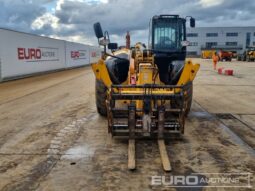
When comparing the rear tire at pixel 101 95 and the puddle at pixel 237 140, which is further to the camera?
the rear tire at pixel 101 95

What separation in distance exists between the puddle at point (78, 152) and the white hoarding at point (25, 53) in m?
11.9

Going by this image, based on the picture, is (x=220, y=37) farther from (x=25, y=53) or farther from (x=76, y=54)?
(x=25, y=53)

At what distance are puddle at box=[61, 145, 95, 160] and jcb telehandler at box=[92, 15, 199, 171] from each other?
A: 58 centimetres

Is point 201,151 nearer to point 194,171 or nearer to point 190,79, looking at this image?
point 194,171

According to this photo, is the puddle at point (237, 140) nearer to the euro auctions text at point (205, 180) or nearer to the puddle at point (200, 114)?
the puddle at point (200, 114)

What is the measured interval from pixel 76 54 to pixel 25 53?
12.6 meters

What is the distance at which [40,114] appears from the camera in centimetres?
757

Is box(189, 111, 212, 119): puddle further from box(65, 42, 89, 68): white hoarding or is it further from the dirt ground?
box(65, 42, 89, 68): white hoarding

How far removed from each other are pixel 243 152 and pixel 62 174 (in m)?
3.01

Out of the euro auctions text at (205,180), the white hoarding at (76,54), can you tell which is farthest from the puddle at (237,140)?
the white hoarding at (76,54)

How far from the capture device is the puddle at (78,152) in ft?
15.1

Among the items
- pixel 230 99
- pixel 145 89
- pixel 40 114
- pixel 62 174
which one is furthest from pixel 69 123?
pixel 230 99

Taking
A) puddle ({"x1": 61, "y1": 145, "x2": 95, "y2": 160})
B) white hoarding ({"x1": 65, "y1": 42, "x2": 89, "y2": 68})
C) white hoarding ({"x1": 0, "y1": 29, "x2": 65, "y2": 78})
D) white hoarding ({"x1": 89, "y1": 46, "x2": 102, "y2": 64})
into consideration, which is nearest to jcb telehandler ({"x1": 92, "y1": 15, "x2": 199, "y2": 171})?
puddle ({"x1": 61, "y1": 145, "x2": 95, "y2": 160})

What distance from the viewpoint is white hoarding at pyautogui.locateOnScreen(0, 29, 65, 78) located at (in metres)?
15.4
